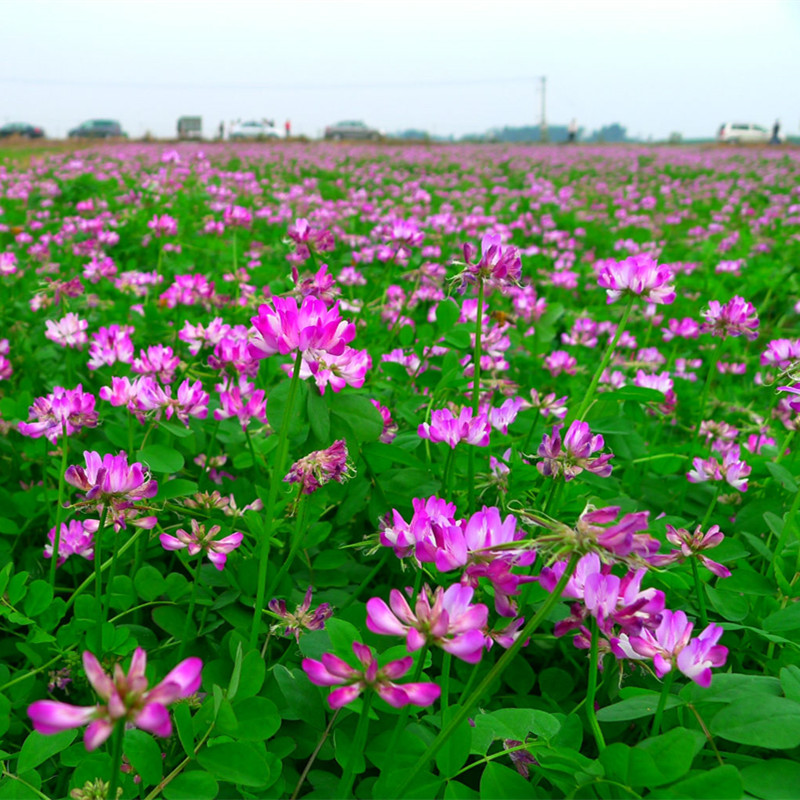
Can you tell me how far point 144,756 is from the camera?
103 cm

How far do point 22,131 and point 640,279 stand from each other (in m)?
52.4

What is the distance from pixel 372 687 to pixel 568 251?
641 cm

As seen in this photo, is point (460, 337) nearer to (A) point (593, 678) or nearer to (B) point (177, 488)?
(B) point (177, 488)

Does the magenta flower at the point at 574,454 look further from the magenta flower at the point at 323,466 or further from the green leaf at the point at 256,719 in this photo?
the green leaf at the point at 256,719

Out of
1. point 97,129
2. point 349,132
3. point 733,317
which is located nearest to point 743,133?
point 349,132

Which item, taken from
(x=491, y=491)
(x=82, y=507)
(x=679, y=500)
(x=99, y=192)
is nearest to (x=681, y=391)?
(x=679, y=500)

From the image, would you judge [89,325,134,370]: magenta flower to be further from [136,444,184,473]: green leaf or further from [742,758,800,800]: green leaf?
[742,758,800,800]: green leaf

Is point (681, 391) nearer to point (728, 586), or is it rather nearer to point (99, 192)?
point (728, 586)

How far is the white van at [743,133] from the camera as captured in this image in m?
41.6

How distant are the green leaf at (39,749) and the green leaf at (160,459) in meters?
0.53

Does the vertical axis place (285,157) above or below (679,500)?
above

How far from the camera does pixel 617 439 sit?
6.76ft

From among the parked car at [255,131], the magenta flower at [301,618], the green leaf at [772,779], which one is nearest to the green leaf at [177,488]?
the magenta flower at [301,618]

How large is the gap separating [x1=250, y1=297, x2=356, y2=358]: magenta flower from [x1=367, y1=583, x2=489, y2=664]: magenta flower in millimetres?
422
